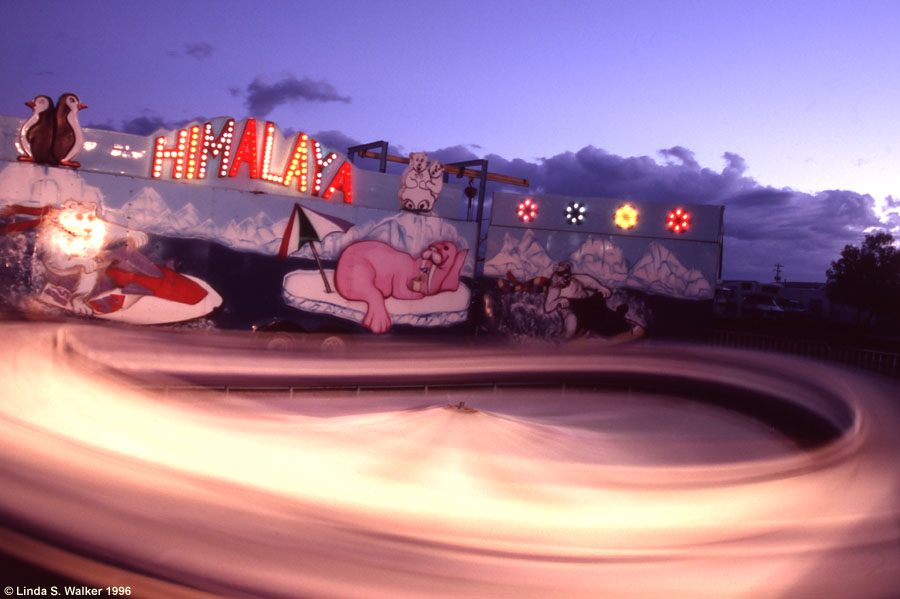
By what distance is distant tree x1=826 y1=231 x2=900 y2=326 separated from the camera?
5506 centimetres

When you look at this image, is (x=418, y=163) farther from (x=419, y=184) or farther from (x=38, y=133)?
(x=38, y=133)

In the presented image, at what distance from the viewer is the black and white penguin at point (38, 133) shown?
14.1 metres

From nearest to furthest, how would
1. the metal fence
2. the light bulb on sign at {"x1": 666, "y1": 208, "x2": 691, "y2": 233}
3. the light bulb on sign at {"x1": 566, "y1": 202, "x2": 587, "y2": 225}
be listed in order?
the metal fence < the light bulb on sign at {"x1": 666, "y1": 208, "x2": 691, "y2": 233} < the light bulb on sign at {"x1": 566, "y1": 202, "x2": 587, "y2": 225}

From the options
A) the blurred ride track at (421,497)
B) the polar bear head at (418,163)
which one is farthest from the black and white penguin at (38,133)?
the polar bear head at (418,163)

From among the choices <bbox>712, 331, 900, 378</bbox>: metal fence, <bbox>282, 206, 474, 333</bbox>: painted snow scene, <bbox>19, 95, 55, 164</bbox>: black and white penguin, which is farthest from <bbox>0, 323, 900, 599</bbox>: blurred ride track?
<bbox>282, 206, 474, 333</bbox>: painted snow scene

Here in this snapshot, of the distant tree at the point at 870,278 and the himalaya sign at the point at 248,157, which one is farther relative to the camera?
the distant tree at the point at 870,278

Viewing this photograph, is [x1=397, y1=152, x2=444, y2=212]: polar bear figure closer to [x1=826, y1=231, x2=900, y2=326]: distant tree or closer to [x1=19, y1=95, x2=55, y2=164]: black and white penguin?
[x1=19, y1=95, x2=55, y2=164]: black and white penguin

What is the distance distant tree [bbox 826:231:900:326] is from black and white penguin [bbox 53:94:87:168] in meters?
58.8

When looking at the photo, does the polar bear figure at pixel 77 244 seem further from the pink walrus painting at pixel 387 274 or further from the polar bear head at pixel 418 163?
the polar bear head at pixel 418 163

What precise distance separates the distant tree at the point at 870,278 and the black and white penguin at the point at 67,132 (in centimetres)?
5884

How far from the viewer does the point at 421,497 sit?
19.4 ft

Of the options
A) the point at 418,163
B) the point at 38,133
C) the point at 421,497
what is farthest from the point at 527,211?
the point at 421,497

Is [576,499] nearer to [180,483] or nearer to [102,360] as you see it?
[180,483]

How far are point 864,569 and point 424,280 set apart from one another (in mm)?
13828
